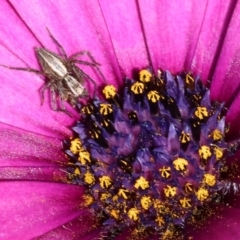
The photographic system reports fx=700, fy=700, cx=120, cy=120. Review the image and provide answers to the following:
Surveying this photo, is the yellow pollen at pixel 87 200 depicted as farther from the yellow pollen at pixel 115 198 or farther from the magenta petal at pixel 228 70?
the magenta petal at pixel 228 70

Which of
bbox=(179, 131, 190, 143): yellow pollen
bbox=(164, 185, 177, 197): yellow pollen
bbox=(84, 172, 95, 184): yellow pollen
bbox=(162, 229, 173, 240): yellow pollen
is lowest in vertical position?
bbox=(162, 229, 173, 240): yellow pollen

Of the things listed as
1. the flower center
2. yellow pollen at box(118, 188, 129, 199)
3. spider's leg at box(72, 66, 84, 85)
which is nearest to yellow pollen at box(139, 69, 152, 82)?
the flower center

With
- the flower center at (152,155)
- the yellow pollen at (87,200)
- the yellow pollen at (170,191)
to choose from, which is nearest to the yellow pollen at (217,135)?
the flower center at (152,155)

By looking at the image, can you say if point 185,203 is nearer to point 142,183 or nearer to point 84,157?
point 142,183

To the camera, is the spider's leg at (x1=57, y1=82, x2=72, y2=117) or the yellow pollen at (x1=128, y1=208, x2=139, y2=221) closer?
the yellow pollen at (x1=128, y1=208, x2=139, y2=221)

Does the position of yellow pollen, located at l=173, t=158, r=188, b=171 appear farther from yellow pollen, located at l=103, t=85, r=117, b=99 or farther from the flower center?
yellow pollen, located at l=103, t=85, r=117, b=99

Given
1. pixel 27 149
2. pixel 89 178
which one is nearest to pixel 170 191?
pixel 89 178

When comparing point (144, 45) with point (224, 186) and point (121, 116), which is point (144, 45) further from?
point (224, 186)
